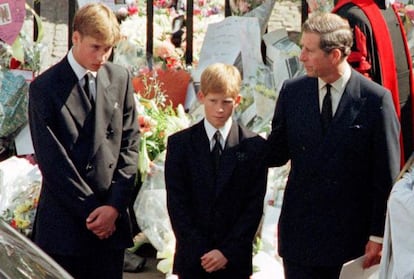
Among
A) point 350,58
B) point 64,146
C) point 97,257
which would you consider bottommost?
point 97,257

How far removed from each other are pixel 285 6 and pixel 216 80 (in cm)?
344

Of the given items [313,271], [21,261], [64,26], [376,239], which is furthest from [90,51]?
[64,26]

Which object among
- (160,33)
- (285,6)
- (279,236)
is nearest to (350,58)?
(279,236)

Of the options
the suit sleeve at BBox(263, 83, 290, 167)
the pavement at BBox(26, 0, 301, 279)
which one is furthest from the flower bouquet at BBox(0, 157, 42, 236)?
the suit sleeve at BBox(263, 83, 290, 167)

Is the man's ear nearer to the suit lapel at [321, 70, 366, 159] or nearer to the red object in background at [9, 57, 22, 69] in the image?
the suit lapel at [321, 70, 366, 159]

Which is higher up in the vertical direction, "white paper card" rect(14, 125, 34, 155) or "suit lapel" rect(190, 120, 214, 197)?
"suit lapel" rect(190, 120, 214, 197)

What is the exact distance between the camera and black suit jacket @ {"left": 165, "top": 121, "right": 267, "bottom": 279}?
5184 mm

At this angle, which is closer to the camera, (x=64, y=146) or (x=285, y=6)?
(x=64, y=146)

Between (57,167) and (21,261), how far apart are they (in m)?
1.86

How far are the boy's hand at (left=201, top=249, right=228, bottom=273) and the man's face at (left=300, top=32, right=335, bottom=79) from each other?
883mm

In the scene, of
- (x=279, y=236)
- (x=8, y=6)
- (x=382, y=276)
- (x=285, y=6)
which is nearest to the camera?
(x=382, y=276)

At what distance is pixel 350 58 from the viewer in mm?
5500

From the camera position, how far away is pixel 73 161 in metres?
5.30

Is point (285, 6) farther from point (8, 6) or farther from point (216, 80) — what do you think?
point (216, 80)
